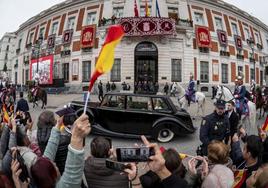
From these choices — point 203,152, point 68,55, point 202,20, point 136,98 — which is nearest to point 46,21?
point 68,55

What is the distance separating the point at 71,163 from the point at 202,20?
1423 inches

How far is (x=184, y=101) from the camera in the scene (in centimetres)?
1410

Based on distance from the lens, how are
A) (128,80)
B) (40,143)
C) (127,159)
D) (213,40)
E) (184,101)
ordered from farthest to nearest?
1. (213,40)
2. (128,80)
3. (184,101)
4. (40,143)
5. (127,159)

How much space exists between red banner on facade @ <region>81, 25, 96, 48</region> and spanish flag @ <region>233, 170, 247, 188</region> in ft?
104

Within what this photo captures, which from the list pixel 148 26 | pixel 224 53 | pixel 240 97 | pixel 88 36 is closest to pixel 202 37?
pixel 224 53

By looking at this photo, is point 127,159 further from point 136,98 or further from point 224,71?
point 224,71

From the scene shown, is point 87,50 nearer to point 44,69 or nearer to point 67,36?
point 67,36

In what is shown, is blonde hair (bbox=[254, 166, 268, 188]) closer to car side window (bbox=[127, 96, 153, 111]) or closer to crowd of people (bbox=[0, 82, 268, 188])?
crowd of people (bbox=[0, 82, 268, 188])

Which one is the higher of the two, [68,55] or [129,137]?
[68,55]

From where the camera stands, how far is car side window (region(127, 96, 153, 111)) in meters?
9.25

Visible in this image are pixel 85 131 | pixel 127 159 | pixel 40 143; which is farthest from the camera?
pixel 40 143

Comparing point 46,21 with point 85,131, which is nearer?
point 85,131

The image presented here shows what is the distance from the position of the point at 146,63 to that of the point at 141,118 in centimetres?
2391

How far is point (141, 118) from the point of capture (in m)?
9.12
